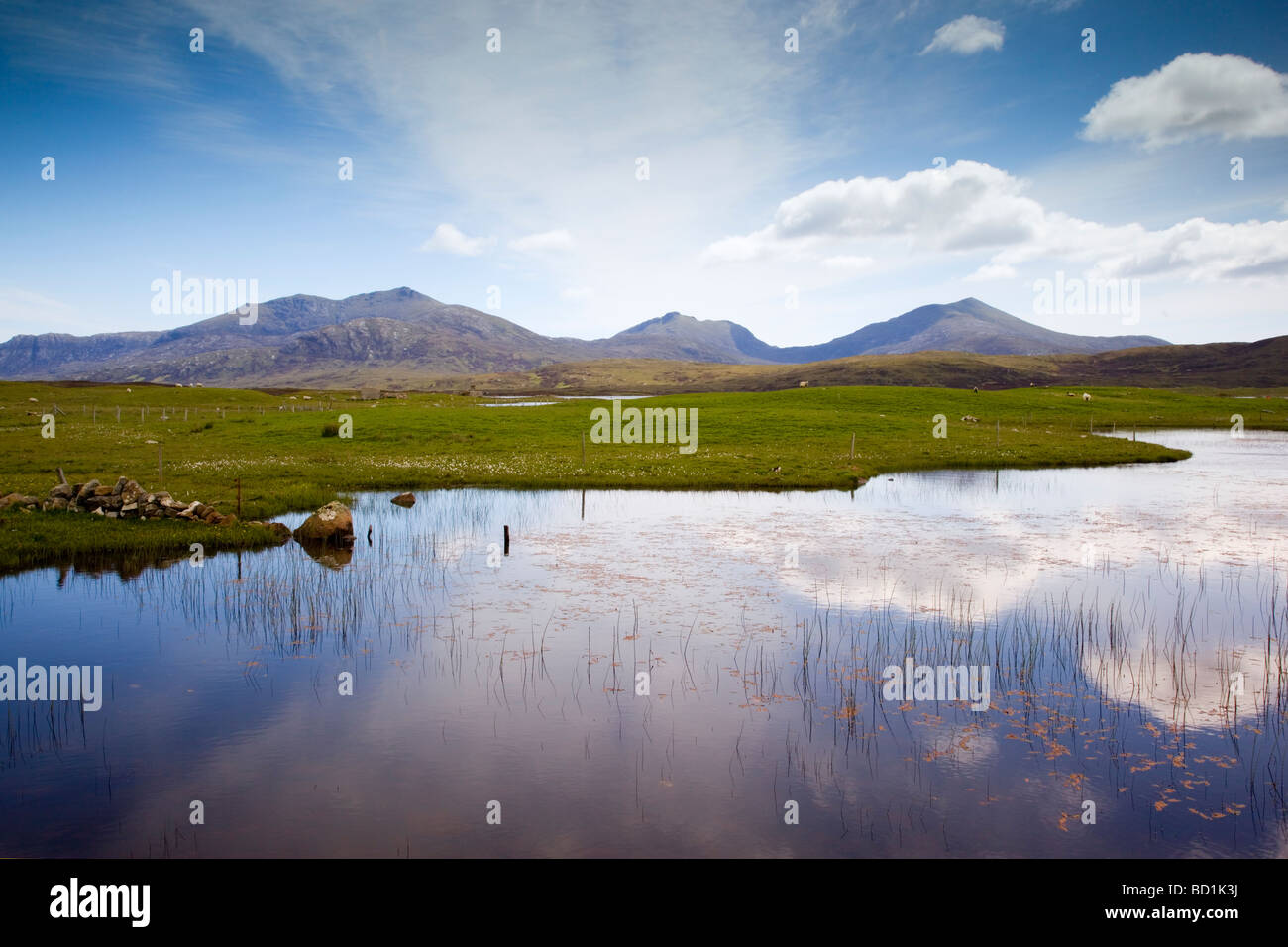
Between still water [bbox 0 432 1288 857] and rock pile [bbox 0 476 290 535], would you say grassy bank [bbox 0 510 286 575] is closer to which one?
rock pile [bbox 0 476 290 535]

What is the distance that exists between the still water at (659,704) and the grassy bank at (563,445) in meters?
17.1

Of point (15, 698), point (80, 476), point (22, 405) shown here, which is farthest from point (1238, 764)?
point (22, 405)

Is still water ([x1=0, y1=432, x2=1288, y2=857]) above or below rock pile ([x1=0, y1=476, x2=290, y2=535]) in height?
below

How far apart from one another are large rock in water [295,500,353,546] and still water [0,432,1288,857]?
126 cm

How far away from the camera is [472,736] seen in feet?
42.1

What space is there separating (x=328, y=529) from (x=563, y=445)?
3442cm

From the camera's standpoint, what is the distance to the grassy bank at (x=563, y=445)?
44344mm

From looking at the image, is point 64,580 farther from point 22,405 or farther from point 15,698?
point 22,405

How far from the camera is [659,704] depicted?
1405 centimetres

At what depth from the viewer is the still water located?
1016 cm

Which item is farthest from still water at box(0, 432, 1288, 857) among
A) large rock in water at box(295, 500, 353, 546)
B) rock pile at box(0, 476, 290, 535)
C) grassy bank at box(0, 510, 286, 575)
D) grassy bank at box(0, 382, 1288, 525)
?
grassy bank at box(0, 382, 1288, 525)

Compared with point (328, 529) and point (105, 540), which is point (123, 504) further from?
point (328, 529)
